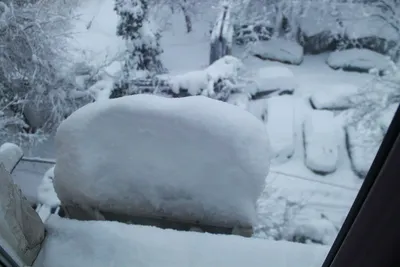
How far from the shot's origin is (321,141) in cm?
411

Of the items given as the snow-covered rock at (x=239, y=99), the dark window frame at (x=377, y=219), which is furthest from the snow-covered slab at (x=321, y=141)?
the dark window frame at (x=377, y=219)

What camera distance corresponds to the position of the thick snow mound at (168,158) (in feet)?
4.95

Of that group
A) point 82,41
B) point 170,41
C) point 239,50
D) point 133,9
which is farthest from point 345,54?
point 82,41

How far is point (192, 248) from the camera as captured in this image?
111 cm

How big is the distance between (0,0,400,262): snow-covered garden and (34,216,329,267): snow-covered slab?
101 millimetres

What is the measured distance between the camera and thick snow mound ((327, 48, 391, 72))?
4.68 m

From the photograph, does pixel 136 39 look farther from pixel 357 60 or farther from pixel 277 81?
pixel 357 60

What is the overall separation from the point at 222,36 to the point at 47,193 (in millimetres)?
3584

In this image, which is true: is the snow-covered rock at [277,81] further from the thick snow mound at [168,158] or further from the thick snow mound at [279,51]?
the thick snow mound at [168,158]

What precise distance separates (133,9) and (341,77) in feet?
8.52

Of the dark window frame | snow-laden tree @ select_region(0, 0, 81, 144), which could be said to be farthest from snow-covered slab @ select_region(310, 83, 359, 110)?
the dark window frame

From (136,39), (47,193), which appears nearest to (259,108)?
(136,39)

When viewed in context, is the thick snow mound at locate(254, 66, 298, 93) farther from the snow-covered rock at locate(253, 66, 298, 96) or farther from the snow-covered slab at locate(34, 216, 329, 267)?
the snow-covered slab at locate(34, 216, 329, 267)

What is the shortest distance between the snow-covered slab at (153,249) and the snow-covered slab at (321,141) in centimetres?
287
